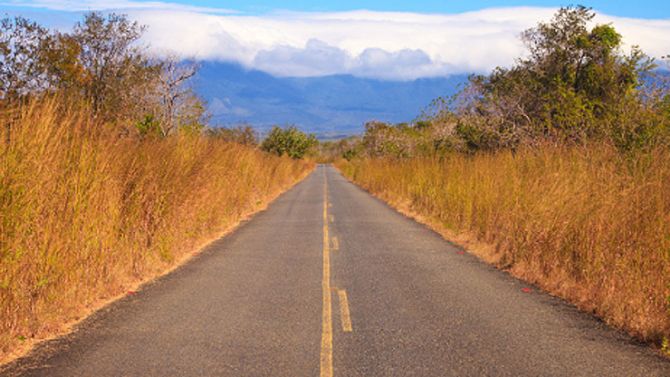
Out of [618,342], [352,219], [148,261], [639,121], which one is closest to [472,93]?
[352,219]

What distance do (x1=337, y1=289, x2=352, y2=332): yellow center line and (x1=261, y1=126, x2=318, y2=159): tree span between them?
172ft

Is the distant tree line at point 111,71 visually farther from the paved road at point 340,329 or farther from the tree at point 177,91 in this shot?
the paved road at point 340,329

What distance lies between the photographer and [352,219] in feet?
68.1

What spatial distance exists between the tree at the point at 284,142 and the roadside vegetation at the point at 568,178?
31.7 metres

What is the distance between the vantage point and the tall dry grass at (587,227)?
768cm

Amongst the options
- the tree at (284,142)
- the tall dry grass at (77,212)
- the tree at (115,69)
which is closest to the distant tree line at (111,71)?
the tree at (115,69)

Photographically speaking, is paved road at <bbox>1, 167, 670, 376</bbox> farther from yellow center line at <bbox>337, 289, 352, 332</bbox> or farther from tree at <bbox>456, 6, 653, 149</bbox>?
tree at <bbox>456, 6, 653, 149</bbox>

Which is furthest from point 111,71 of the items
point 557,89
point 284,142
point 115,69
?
point 284,142

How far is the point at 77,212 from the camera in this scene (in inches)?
319

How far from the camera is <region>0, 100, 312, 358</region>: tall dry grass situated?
651 centimetres

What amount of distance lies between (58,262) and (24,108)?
76.7 inches

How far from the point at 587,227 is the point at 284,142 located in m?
55.8

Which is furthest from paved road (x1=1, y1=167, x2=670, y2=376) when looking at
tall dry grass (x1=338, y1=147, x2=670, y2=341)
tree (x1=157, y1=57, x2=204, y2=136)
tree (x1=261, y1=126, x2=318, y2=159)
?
tree (x1=261, y1=126, x2=318, y2=159)

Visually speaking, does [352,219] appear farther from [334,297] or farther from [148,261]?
[334,297]
